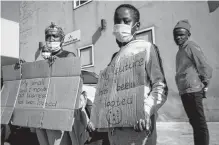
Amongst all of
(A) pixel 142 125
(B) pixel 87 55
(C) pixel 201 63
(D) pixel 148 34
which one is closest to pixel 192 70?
(C) pixel 201 63

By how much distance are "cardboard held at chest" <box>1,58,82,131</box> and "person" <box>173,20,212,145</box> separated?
4.15ft

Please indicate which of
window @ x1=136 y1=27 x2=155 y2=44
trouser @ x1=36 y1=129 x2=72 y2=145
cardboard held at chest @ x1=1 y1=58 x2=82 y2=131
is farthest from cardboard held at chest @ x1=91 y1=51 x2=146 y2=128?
window @ x1=136 y1=27 x2=155 y2=44

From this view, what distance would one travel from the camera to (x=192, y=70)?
2.35 m

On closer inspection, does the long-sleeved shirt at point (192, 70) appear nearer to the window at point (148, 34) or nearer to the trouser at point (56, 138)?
the trouser at point (56, 138)

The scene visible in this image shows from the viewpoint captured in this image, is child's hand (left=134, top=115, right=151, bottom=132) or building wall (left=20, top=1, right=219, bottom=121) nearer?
child's hand (left=134, top=115, right=151, bottom=132)

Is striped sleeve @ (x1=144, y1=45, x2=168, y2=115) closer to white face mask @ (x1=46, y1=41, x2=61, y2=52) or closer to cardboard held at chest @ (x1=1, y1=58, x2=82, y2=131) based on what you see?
cardboard held at chest @ (x1=1, y1=58, x2=82, y2=131)

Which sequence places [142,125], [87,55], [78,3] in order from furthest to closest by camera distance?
1. [78,3]
2. [87,55]
3. [142,125]

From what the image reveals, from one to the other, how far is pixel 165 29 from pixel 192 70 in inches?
119

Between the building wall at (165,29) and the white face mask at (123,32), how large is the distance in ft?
11.4

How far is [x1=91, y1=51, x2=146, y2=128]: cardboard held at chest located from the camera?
47.6 inches

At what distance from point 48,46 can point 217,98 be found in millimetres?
3700

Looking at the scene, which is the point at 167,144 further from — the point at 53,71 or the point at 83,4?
the point at 83,4

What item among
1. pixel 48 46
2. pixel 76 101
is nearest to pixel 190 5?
pixel 48 46

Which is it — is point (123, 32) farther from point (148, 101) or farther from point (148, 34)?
point (148, 34)
